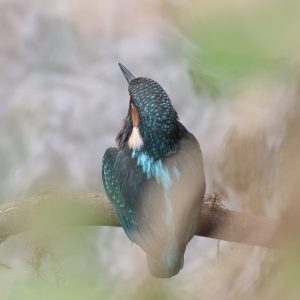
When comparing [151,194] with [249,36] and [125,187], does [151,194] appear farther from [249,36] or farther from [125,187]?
[249,36]

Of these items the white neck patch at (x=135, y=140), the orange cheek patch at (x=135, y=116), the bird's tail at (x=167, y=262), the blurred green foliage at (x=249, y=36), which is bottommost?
the bird's tail at (x=167, y=262)

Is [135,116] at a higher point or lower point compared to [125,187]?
higher

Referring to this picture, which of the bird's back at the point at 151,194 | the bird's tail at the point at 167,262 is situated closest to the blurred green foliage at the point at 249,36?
the bird's back at the point at 151,194

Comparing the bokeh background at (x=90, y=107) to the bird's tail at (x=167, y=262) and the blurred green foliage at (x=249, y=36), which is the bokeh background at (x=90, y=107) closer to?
the bird's tail at (x=167, y=262)

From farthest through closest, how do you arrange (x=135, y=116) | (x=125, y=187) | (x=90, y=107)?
(x=90, y=107)
(x=135, y=116)
(x=125, y=187)

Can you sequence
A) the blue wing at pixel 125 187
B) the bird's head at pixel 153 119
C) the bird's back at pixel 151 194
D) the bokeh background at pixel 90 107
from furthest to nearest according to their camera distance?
the bokeh background at pixel 90 107 → the bird's head at pixel 153 119 → the blue wing at pixel 125 187 → the bird's back at pixel 151 194

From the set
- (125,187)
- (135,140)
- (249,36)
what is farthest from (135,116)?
(249,36)

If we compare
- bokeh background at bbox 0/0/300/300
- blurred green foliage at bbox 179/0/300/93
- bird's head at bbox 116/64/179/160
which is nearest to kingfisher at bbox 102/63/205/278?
bird's head at bbox 116/64/179/160

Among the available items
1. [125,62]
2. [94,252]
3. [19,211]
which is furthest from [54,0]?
[19,211]
